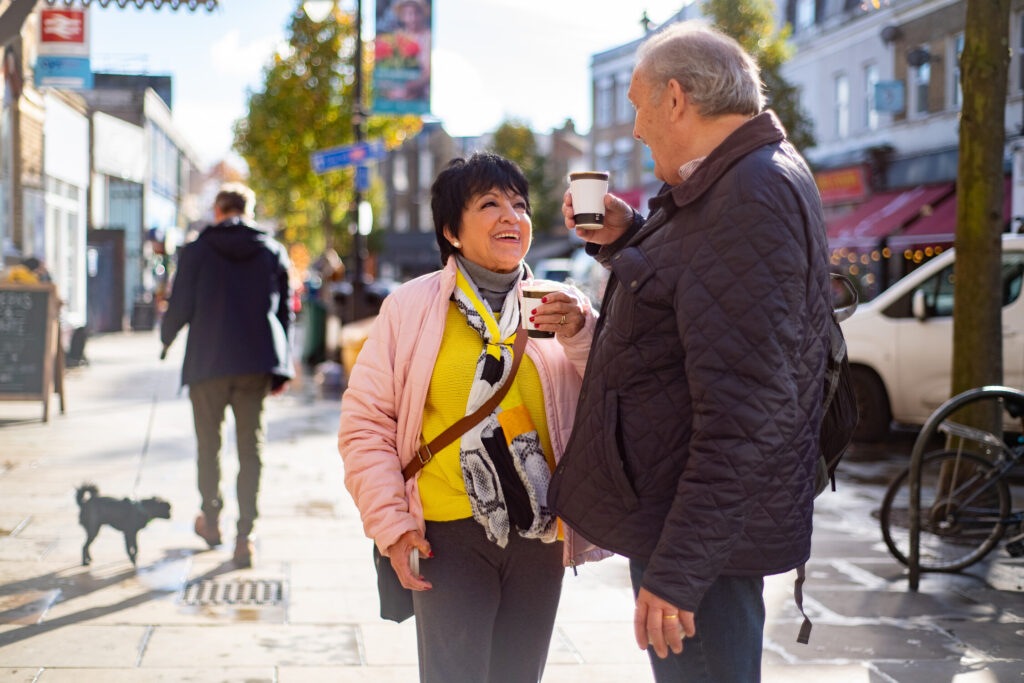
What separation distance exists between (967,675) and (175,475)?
6060 mm

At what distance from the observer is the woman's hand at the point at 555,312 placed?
279cm

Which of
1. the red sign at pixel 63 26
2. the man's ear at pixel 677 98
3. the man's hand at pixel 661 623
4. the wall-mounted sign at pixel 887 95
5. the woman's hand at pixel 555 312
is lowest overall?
the man's hand at pixel 661 623

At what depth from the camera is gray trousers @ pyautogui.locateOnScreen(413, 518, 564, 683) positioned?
2807 mm

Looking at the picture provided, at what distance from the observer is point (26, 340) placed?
10992mm

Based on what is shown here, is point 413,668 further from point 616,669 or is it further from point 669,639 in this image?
point 669,639

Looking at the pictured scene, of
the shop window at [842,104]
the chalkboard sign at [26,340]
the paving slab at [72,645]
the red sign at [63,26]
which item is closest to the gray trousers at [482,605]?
the paving slab at [72,645]

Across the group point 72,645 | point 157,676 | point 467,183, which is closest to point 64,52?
point 72,645

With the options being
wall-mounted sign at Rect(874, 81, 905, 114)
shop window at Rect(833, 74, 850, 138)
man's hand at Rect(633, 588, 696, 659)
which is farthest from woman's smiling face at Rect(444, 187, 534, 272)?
shop window at Rect(833, 74, 850, 138)

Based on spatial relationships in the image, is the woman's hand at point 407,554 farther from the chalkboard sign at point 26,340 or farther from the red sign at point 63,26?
the red sign at point 63,26

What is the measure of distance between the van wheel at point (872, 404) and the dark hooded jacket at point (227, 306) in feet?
21.5

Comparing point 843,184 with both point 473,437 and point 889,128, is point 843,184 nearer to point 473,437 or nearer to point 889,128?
point 889,128

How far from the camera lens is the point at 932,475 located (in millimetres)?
9102

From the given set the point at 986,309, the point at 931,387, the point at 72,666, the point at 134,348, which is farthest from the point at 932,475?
the point at 134,348

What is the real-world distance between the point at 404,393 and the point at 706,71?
116 cm
